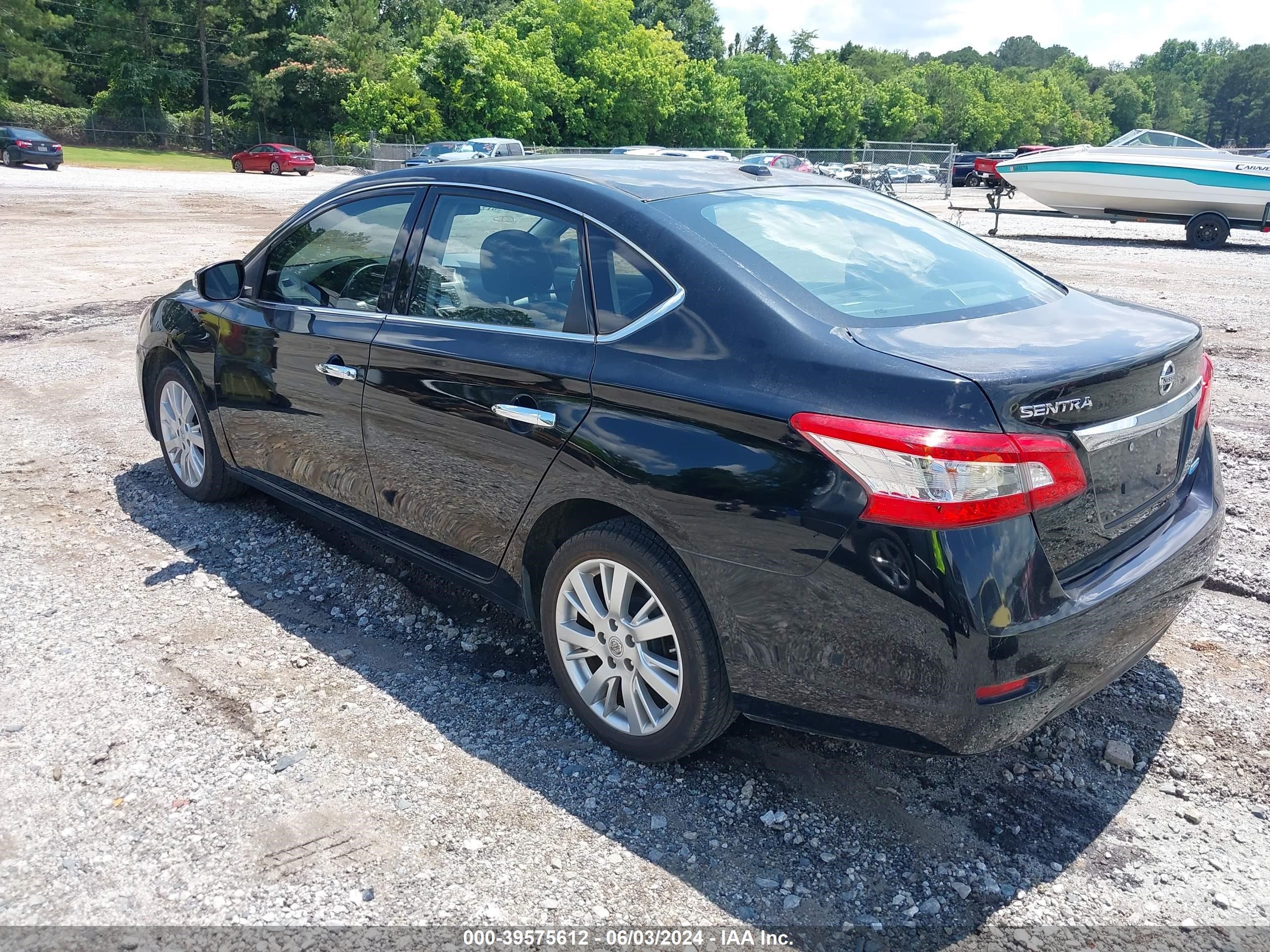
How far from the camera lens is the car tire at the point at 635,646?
284 cm

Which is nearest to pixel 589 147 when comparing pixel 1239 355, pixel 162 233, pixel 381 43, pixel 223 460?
pixel 381 43

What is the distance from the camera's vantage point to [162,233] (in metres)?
18.2

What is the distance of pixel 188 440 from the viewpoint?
5152mm

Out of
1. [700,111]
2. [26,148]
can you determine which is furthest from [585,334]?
[700,111]

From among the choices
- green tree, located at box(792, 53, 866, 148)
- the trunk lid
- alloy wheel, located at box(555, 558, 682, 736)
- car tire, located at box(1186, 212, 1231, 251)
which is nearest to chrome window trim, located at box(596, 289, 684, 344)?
the trunk lid

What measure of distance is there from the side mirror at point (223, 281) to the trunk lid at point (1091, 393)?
315cm

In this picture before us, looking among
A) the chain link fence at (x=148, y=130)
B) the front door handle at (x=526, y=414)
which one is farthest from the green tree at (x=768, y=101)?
the front door handle at (x=526, y=414)

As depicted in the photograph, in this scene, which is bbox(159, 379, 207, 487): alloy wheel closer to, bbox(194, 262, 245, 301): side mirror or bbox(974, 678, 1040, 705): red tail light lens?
bbox(194, 262, 245, 301): side mirror

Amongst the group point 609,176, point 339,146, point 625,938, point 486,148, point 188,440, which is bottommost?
point 625,938

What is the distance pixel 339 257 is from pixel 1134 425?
310cm

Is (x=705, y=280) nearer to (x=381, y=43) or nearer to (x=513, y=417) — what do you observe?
(x=513, y=417)

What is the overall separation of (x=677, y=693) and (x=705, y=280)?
1.23 m

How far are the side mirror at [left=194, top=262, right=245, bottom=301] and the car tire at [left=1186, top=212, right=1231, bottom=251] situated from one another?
1945 centimetres

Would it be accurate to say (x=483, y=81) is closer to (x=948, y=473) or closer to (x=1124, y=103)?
(x=948, y=473)
